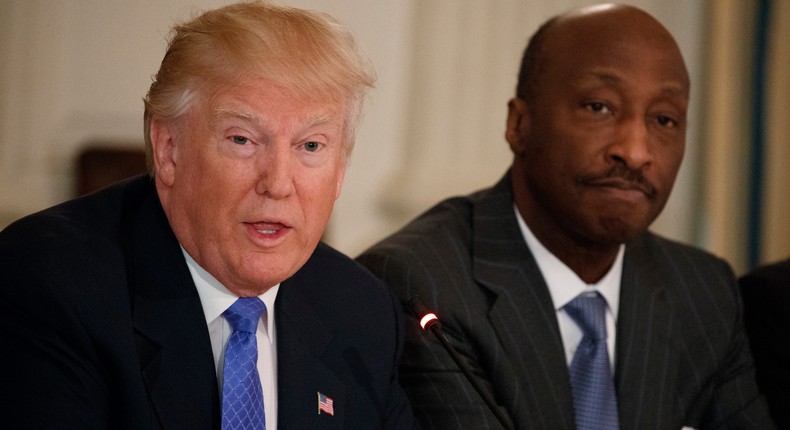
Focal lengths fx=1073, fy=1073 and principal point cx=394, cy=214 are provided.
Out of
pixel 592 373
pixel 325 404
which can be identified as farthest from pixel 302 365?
pixel 592 373

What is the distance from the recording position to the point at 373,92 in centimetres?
356

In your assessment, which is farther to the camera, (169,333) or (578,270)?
(578,270)

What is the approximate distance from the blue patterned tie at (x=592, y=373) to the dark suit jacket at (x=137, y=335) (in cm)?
45

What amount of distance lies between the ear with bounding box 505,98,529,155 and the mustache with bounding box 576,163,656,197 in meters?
0.23

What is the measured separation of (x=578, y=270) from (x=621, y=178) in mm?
253

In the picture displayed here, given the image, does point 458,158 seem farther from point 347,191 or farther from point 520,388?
point 520,388

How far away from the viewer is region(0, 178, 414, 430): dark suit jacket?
152cm

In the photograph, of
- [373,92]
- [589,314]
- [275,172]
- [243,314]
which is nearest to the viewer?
[275,172]

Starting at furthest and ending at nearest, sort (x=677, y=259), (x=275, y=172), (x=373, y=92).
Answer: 1. (x=373, y=92)
2. (x=677, y=259)
3. (x=275, y=172)

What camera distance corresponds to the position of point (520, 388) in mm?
2156

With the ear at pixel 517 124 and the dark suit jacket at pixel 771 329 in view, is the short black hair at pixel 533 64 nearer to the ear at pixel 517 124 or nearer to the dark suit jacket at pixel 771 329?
the ear at pixel 517 124

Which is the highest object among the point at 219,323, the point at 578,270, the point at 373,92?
the point at 373,92

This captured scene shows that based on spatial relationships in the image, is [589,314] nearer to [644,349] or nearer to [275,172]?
[644,349]

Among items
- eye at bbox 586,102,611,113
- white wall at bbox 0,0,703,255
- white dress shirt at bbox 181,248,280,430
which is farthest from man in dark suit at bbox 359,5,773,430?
white wall at bbox 0,0,703,255
